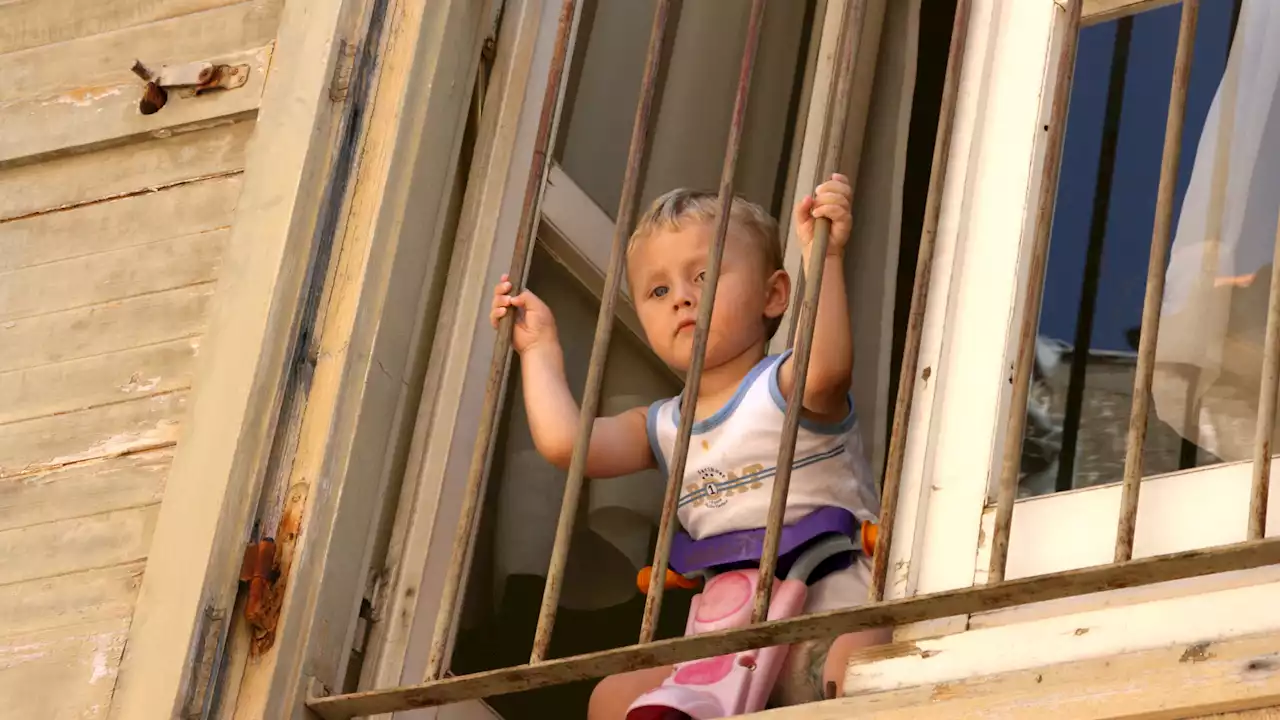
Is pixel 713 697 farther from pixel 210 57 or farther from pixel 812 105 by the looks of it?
pixel 812 105

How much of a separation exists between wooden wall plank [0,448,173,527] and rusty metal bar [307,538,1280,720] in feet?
1.56

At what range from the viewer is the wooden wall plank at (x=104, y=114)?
3.32 meters

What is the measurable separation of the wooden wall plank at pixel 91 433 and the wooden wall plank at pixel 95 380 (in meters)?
0.01

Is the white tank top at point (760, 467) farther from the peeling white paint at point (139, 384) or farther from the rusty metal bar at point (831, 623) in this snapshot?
the peeling white paint at point (139, 384)

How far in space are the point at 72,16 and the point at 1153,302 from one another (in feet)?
6.51

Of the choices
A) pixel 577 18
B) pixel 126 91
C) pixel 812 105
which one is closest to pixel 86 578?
pixel 126 91

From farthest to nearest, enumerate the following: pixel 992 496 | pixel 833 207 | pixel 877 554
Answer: pixel 833 207, pixel 992 496, pixel 877 554

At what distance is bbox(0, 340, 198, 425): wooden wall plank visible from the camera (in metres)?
3.13

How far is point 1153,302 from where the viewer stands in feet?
7.89

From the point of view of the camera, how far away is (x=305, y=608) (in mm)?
2893

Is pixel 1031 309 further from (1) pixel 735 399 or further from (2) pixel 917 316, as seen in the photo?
(1) pixel 735 399

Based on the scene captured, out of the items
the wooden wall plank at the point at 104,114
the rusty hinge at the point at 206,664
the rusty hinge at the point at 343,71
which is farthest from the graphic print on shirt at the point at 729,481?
the wooden wall plank at the point at 104,114

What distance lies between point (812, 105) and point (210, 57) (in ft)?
4.93

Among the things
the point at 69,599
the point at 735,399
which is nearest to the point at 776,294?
the point at 735,399
